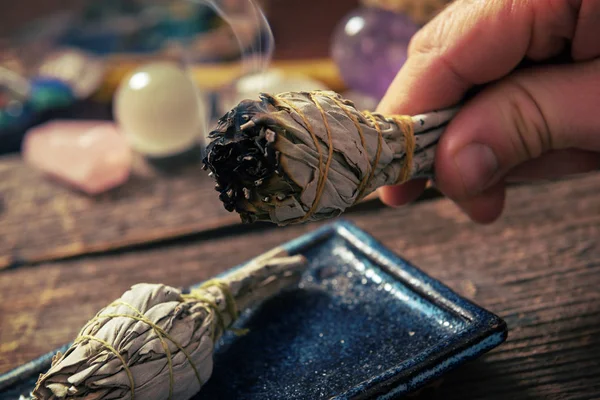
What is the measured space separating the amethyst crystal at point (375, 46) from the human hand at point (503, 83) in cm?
53

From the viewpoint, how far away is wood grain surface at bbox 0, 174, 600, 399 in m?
0.71

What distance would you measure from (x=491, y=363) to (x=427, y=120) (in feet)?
0.85

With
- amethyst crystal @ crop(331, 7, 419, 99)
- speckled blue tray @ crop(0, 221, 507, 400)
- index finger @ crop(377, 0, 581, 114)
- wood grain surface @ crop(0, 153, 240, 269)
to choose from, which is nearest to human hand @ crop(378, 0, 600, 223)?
index finger @ crop(377, 0, 581, 114)

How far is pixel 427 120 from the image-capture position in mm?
729

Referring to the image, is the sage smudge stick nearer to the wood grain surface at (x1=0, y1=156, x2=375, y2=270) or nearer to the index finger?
Answer: the index finger

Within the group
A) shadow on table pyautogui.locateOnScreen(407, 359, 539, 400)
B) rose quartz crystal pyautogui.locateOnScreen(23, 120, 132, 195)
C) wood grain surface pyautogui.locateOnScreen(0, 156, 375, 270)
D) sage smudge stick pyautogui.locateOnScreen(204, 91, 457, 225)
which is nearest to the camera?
sage smudge stick pyautogui.locateOnScreen(204, 91, 457, 225)

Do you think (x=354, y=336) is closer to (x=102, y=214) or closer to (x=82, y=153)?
(x=102, y=214)

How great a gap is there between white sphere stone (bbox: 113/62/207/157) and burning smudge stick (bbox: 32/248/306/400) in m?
0.60

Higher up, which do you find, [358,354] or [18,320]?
[358,354]

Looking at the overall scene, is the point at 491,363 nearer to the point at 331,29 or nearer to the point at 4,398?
the point at 4,398

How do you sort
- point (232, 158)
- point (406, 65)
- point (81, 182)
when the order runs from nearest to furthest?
point (232, 158)
point (406, 65)
point (81, 182)

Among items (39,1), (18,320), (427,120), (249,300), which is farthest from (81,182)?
(39,1)

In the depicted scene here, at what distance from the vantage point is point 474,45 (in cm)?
71

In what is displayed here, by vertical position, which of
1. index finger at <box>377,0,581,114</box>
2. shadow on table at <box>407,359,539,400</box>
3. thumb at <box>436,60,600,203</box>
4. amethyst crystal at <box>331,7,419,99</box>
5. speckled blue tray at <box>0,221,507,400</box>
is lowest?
shadow on table at <box>407,359,539,400</box>
